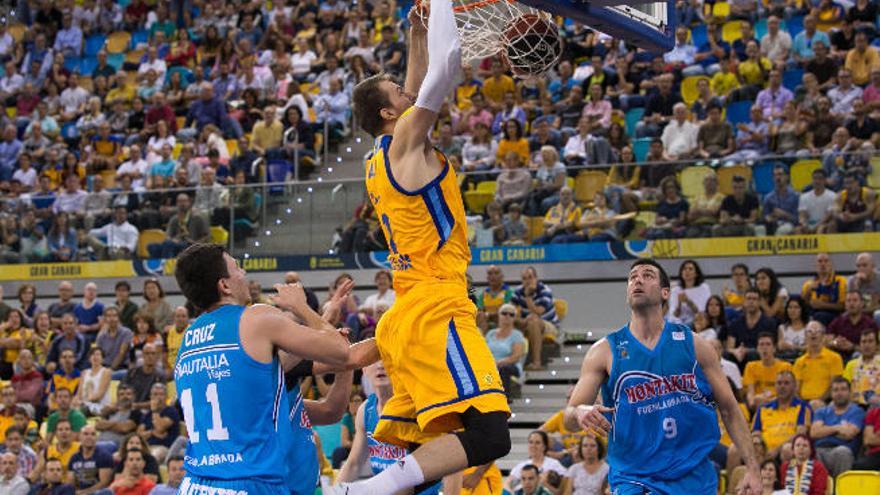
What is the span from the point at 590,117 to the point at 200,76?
833 cm

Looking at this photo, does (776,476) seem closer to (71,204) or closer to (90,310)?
(90,310)

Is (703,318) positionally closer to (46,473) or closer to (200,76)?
(46,473)

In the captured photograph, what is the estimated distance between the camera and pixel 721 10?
20.1m

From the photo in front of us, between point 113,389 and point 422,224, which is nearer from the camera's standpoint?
point 422,224

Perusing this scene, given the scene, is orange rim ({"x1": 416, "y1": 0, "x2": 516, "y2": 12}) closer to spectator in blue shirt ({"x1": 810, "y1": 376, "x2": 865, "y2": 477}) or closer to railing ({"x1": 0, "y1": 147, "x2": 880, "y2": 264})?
spectator in blue shirt ({"x1": 810, "y1": 376, "x2": 865, "y2": 477})

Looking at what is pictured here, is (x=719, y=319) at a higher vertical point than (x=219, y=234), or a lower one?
lower

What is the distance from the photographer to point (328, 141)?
20.1m

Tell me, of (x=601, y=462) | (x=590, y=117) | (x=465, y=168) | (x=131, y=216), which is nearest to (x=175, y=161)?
(x=131, y=216)

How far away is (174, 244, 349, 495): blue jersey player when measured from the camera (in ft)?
20.9

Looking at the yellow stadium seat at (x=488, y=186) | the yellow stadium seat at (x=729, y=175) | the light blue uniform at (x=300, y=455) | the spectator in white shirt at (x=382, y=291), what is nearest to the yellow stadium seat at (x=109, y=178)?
the spectator in white shirt at (x=382, y=291)

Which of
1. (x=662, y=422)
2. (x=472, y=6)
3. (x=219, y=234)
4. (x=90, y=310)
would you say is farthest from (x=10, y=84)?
(x=662, y=422)

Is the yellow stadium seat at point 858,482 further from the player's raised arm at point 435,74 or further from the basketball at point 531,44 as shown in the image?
the player's raised arm at point 435,74

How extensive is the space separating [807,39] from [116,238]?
9.86 metres

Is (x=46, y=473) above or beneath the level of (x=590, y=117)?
beneath
